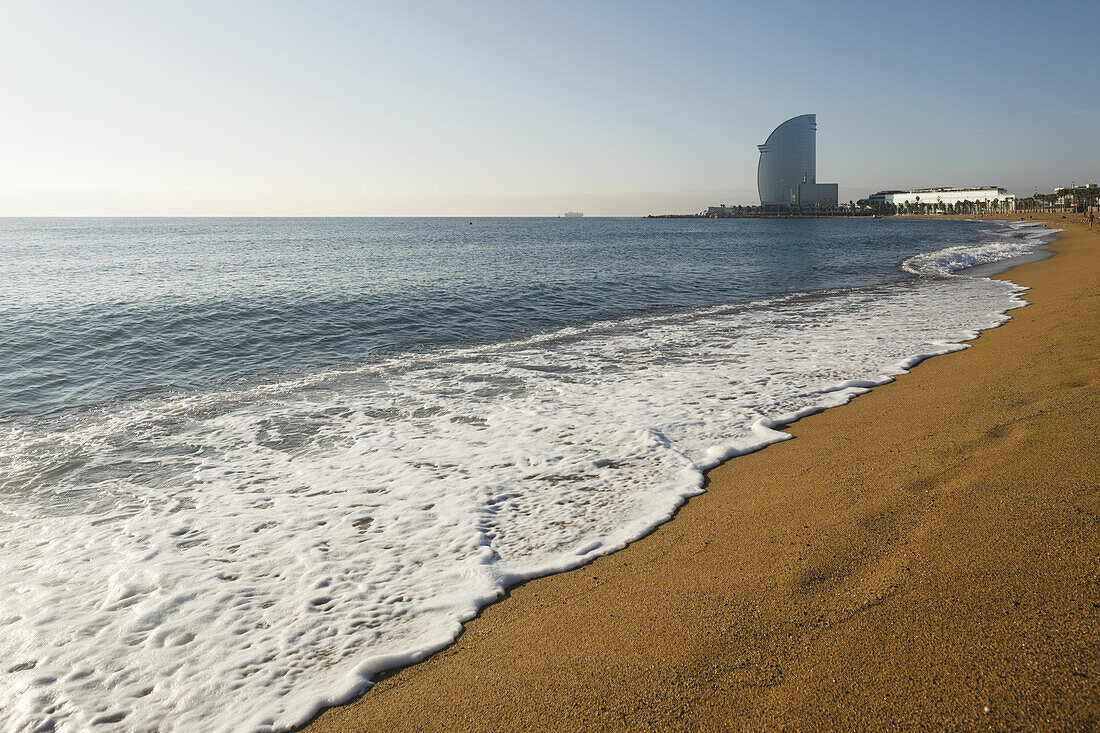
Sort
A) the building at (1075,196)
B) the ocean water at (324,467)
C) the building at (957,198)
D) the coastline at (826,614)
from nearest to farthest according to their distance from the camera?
1. the coastline at (826,614)
2. the ocean water at (324,467)
3. the building at (1075,196)
4. the building at (957,198)

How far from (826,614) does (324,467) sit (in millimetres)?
5348

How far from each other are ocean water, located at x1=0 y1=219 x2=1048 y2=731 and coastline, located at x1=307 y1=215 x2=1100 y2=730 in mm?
458

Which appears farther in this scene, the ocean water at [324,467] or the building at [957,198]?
the building at [957,198]

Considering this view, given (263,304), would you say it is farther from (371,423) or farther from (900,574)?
(900,574)

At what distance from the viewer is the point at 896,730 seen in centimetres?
262

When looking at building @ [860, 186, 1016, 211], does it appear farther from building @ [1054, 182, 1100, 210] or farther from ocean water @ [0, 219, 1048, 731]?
ocean water @ [0, 219, 1048, 731]

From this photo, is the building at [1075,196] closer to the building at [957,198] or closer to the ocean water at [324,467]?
the building at [957,198]

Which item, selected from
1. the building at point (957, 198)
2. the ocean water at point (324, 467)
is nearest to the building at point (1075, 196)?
the building at point (957, 198)

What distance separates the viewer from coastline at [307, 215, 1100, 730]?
2846 millimetres

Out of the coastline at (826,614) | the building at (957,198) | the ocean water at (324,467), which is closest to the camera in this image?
the coastline at (826,614)

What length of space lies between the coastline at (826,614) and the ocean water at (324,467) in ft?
1.50

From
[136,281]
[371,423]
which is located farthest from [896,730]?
[136,281]

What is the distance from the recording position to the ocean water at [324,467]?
367 centimetres

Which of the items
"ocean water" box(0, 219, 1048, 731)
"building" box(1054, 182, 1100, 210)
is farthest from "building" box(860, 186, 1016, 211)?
"ocean water" box(0, 219, 1048, 731)
